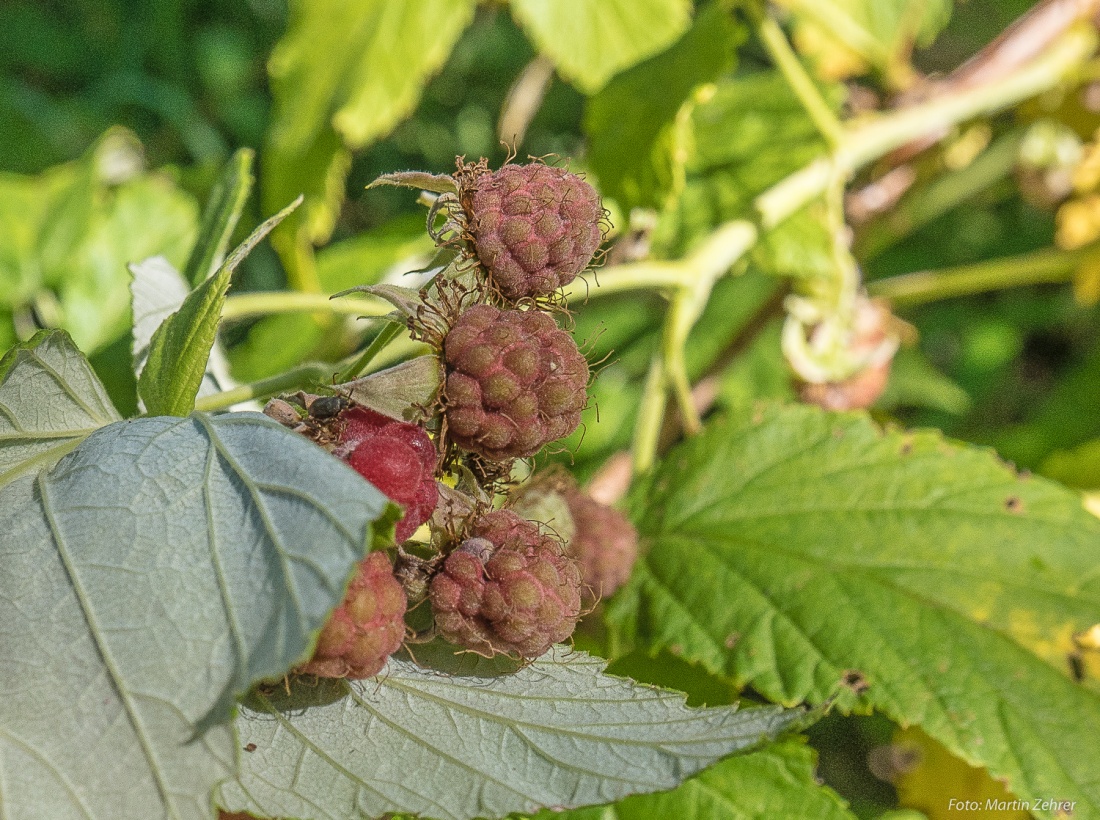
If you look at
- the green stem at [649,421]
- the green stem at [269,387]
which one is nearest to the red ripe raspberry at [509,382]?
the green stem at [269,387]

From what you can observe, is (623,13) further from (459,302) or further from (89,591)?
(89,591)

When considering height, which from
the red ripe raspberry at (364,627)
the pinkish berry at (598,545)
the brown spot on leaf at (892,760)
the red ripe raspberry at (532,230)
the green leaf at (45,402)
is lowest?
the brown spot on leaf at (892,760)

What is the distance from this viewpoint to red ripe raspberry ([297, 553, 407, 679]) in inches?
19.3

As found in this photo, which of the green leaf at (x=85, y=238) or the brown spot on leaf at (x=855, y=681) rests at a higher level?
the green leaf at (x=85, y=238)

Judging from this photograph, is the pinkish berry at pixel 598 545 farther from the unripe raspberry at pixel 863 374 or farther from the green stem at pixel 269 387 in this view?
the unripe raspberry at pixel 863 374

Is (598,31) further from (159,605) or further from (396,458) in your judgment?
(159,605)

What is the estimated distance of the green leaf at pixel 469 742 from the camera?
0.56m

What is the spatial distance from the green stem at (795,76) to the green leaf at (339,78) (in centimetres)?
36

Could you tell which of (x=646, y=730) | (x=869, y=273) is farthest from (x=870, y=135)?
(x=646, y=730)

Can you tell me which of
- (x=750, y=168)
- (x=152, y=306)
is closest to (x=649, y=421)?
(x=750, y=168)

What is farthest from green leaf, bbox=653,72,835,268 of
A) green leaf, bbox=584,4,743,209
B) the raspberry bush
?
green leaf, bbox=584,4,743,209

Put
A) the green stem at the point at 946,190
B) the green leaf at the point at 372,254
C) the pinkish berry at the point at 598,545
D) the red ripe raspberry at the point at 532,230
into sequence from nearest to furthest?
the red ripe raspberry at the point at 532,230
the pinkish berry at the point at 598,545
the green leaf at the point at 372,254
the green stem at the point at 946,190

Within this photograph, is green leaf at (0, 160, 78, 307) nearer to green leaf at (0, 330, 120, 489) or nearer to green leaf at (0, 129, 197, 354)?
green leaf at (0, 129, 197, 354)

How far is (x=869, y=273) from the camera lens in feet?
6.14
